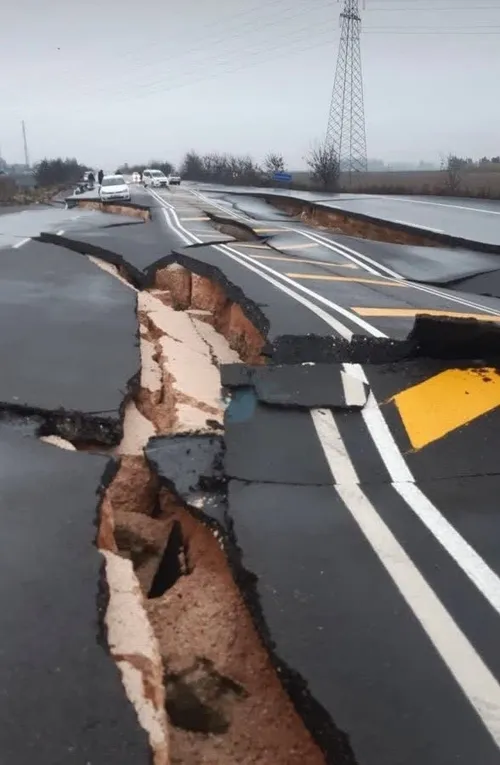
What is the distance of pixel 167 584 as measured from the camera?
4277 mm

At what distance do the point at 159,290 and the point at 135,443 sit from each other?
21.0 feet

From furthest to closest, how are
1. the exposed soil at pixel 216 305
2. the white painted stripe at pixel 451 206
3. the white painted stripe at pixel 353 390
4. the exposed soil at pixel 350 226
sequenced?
1. the white painted stripe at pixel 451 206
2. the exposed soil at pixel 350 226
3. the exposed soil at pixel 216 305
4. the white painted stripe at pixel 353 390

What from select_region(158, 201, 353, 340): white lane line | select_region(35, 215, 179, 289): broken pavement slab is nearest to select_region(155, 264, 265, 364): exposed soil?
select_region(35, 215, 179, 289): broken pavement slab

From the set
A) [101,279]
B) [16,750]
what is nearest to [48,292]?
[101,279]

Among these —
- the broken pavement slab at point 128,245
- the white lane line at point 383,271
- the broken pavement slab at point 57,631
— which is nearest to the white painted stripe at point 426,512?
the broken pavement slab at point 57,631

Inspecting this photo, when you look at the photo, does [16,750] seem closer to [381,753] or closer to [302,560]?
[381,753]

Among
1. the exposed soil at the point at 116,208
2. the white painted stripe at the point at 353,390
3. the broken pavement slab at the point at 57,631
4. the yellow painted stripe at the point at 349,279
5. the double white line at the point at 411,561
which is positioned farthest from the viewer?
the exposed soil at the point at 116,208

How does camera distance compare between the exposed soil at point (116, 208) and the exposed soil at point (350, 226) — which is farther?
the exposed soil at point (116, 208)

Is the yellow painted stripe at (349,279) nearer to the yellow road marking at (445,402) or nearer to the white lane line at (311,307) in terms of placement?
the white lane line at (311,307)

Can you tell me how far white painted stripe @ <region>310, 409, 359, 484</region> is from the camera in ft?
15.3

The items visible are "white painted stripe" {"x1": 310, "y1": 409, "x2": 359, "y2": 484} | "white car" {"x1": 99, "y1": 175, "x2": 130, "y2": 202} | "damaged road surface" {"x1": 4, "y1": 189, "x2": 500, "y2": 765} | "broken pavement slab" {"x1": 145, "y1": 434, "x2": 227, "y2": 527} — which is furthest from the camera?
"white car" {"x1": 99, "y1": 175, "x2": 130, "y2": 202}

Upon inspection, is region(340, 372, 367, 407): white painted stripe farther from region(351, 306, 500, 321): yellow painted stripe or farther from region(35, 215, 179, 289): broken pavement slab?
region(35, 215, 179, 289): broken pavement slab

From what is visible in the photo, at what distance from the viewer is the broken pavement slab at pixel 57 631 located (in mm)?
2486

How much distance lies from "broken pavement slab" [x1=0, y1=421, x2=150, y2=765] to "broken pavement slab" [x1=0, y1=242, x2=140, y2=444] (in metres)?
0.92
